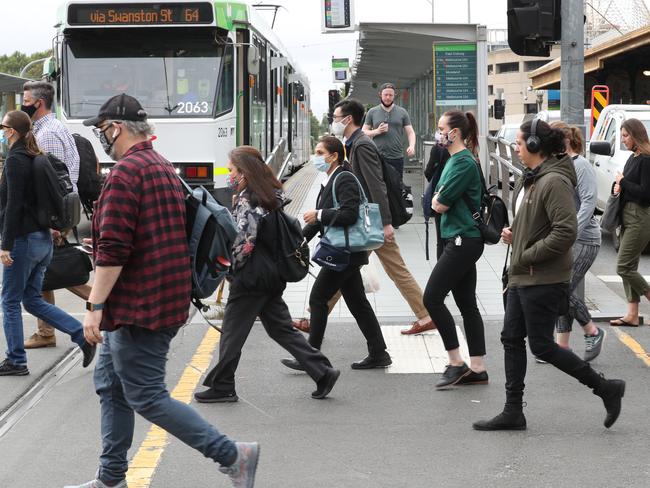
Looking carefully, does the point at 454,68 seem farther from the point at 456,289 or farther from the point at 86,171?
the point at 456,289

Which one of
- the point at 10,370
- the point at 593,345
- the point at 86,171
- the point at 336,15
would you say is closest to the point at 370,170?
the point at 593,345

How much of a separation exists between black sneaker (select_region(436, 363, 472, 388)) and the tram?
7786mm

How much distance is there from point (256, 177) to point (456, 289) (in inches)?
62.9

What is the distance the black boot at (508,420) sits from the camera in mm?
6203

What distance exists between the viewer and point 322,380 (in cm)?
698

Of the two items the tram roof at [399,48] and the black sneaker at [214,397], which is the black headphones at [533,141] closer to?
the black sneaker at [214,397]

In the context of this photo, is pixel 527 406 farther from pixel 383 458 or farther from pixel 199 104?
pixel 199 104

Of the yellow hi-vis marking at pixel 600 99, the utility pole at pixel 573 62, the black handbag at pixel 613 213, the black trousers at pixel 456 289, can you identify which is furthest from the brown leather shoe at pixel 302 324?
the yellow hi-vis marking at pixel 600 99

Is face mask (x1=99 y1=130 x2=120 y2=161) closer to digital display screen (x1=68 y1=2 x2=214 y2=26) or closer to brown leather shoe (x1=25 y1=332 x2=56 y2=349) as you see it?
brown leather shoe (x1=25 y1=332 x2=56 y2=349)

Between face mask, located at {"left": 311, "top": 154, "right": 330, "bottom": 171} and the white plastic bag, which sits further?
the white plastic bag

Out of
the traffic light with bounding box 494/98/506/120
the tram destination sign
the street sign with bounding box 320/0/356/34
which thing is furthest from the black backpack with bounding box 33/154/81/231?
the traffic light with bounding box 494/98/506/120

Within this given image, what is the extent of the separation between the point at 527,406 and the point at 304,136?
28.1m

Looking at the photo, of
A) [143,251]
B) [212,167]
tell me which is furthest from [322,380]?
[212,167]

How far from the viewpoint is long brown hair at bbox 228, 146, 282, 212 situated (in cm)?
676
